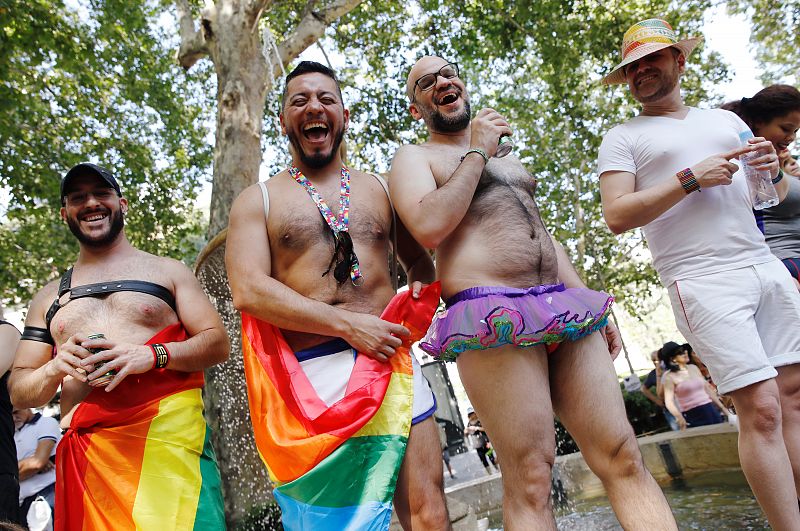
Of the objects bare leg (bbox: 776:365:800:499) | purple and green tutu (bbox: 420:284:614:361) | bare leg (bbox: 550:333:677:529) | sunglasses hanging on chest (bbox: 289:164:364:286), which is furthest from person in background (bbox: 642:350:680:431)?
sunglasses hanging on chest (bbox: 289:164:364:286)

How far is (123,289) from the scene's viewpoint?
2.91m

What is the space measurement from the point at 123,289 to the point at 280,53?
7.16 meters

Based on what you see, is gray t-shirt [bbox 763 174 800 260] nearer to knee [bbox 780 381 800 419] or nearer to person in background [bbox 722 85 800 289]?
person in background [bbox 722 85 800 289]

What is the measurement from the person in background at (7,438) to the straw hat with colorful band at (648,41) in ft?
10.2

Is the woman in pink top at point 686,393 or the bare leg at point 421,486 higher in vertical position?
the bare leg at point 421,486

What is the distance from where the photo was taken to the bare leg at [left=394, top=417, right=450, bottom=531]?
7.27 ft

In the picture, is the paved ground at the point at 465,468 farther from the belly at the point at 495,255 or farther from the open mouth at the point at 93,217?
the belly at the point at 495,255

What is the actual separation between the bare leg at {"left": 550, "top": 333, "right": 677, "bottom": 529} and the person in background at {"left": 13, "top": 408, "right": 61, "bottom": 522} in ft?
14.2

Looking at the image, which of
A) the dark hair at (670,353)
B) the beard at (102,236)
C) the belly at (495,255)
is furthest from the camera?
the dark hair at (670,353)

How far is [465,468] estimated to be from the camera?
13.9 meters

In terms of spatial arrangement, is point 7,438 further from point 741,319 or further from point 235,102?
point 235,102

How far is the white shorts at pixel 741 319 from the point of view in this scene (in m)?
2.62

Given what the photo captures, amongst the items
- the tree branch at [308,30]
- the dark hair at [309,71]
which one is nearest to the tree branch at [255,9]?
the tree branch at [308,30]

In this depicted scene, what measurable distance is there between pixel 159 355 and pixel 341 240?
93 cm
